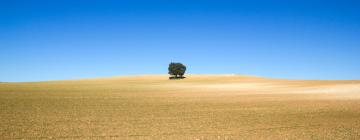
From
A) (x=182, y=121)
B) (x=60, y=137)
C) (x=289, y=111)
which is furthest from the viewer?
(x=289, y=111)

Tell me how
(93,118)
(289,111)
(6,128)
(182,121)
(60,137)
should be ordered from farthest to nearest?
1. (289,111)
2. (93,118)
3. (182,121)
4. (6,128)
5. (60,137)

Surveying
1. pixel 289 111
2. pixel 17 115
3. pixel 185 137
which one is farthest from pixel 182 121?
pixel 17 115

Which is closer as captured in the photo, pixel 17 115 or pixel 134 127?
pixel 134 127

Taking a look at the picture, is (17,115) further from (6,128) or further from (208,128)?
(208,128)

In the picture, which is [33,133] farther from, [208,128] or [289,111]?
[289,111]

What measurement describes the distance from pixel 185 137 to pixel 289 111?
33.5 feet

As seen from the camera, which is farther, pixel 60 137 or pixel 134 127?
pixel 134 127

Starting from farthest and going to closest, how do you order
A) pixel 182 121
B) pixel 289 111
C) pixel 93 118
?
pixel 289 111
pixel 93 118
pixel 182 121

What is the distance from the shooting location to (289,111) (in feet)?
69.3

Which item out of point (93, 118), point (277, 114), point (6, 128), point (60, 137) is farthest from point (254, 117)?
point (6, 128)

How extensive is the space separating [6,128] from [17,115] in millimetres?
4387

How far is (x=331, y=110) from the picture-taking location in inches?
842

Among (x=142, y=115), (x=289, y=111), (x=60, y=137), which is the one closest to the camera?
(x=60, y=137)

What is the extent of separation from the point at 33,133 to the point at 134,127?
4227 mm
